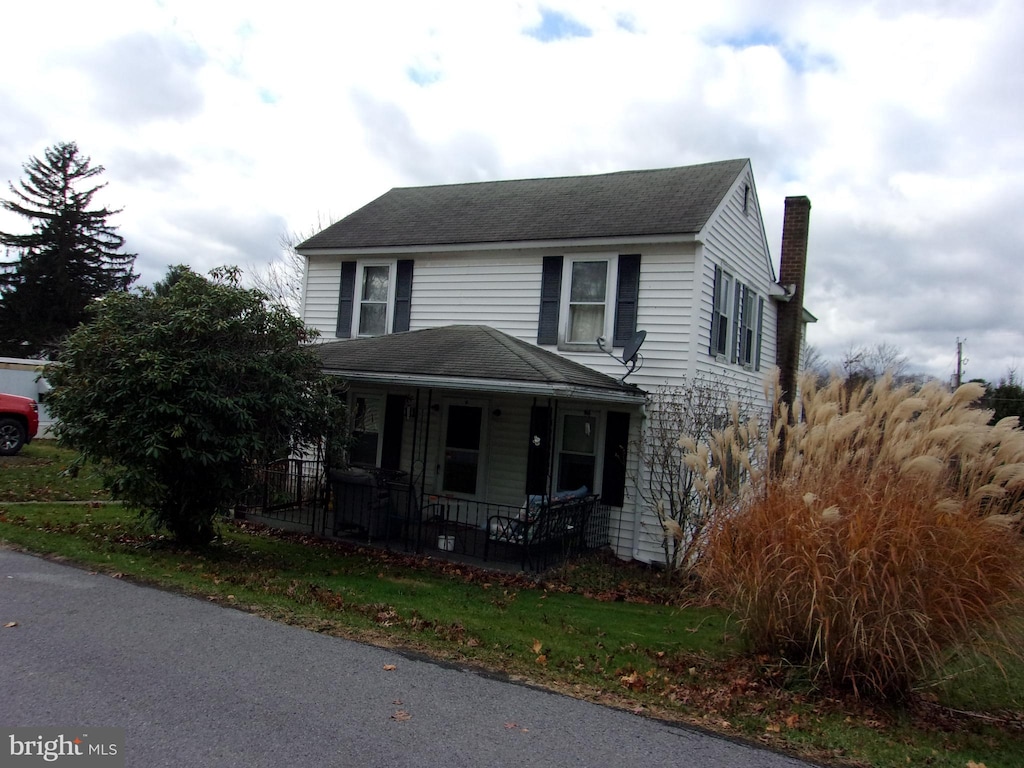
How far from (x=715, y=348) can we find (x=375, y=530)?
21.6 feet

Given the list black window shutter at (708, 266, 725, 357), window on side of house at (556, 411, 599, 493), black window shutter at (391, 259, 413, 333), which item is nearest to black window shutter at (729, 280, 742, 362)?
black window shutter at (708, 266, 725, 357)

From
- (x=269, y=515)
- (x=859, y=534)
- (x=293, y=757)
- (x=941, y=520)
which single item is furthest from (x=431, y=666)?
(x=269, y=515)

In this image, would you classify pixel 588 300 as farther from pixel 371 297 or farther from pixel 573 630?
pixel 573 630

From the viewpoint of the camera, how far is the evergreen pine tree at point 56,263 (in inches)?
1411

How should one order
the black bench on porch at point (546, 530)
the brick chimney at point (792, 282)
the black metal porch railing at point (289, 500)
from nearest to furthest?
the black bench on porch at point (546, 530) → the black metal porch railing at point (289, 500) → the brick chimney at point (792, 282)

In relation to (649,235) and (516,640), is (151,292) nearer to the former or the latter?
(516,640)

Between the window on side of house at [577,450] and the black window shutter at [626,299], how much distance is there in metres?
1.45

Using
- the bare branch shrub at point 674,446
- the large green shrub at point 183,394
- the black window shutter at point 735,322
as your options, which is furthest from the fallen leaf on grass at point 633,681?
the black window shutter at point 735,322

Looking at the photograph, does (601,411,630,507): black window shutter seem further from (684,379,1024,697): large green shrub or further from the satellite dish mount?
(684,379,1024,697): large green shrub

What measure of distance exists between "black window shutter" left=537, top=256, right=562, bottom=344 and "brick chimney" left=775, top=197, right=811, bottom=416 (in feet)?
21.0

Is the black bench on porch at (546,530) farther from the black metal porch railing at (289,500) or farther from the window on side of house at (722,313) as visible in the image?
the window on side of house at (722,313)

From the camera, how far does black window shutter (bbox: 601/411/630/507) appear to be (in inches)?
488

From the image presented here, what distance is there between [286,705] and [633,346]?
8.35 metres

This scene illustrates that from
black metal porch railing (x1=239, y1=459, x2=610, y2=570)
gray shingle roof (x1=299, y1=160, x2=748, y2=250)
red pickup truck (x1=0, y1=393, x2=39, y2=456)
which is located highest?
gray shingle roof (x1=299, y1=160, x2=748, y2=250)
